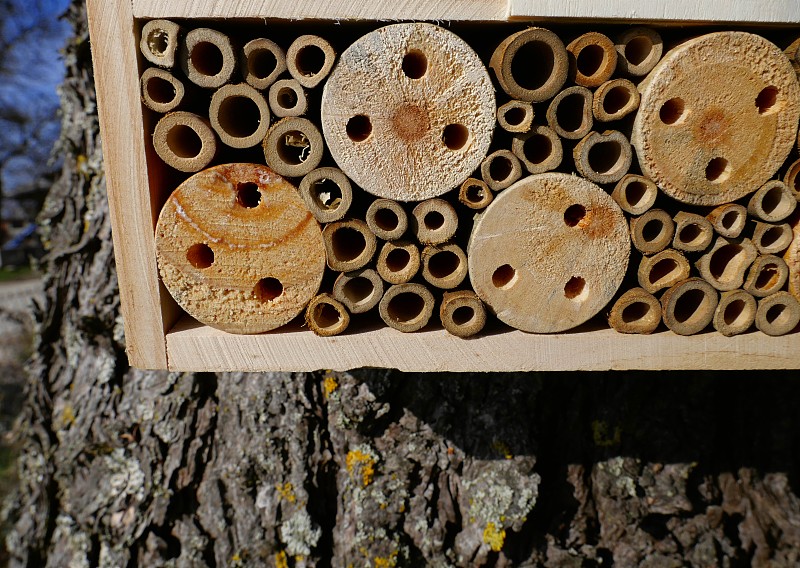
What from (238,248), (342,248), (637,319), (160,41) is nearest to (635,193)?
(637,319)

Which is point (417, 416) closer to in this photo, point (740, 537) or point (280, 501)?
point (280, 501)

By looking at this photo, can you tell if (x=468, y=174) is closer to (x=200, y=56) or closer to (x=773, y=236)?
(x=200, y=56)

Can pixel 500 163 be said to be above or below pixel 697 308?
above

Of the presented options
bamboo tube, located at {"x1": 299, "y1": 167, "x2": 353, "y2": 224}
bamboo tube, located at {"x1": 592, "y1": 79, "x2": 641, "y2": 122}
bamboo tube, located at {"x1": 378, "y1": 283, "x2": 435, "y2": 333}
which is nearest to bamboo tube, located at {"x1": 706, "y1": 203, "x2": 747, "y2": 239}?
bamboo tube, located at {"x1": 592, "y1": 79, "x2": 641, "y2": 122}

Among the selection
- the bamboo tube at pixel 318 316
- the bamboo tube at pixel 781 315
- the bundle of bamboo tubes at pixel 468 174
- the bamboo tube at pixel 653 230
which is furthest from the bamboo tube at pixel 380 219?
the bamboo tube at pixel 781 315

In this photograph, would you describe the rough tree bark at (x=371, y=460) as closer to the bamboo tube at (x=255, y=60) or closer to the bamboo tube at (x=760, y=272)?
the bamboo tube at (x=760, y=272)

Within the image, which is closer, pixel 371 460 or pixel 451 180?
pixel 451 180

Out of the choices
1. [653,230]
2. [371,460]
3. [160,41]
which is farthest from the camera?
[371,460]
